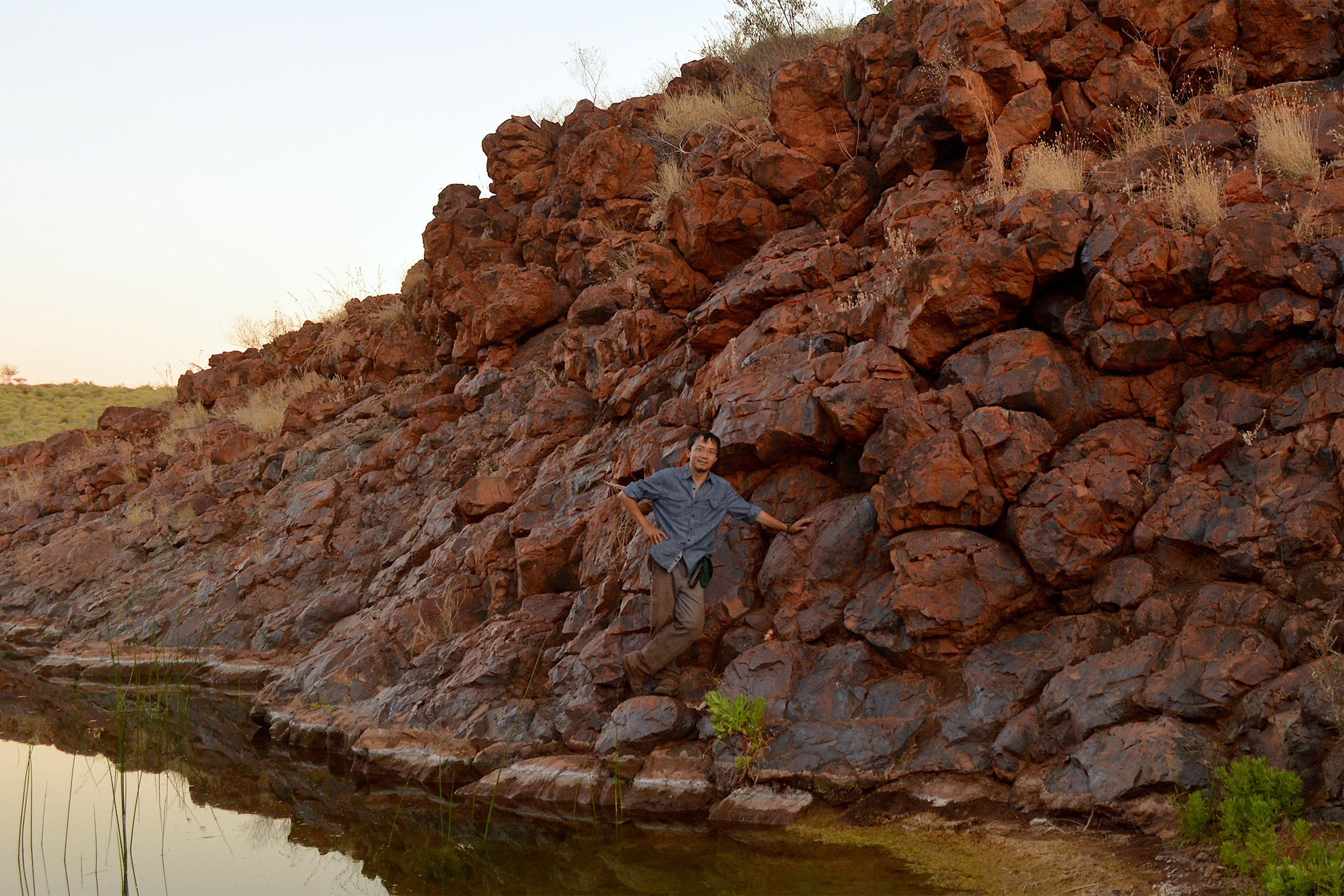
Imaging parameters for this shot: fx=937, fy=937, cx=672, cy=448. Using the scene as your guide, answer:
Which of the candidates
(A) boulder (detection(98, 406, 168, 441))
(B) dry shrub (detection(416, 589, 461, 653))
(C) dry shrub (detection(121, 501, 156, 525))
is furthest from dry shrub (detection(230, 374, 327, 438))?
(B) dry shrub (detection(416, 589, 461, 653))

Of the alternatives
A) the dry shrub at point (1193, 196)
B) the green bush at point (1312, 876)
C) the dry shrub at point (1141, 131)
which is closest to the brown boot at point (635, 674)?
the green bush at point (1312, 876)

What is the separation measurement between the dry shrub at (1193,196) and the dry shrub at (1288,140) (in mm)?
374

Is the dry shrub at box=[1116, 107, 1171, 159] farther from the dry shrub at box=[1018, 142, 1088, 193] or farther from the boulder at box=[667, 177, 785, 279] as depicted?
the boulder at box=[667, 177, 785, 279]

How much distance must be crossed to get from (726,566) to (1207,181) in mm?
4815

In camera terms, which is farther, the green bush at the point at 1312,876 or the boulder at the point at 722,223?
the boulder at the point at 722,223

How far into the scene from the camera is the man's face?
7.45m

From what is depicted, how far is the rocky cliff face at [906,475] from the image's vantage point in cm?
592

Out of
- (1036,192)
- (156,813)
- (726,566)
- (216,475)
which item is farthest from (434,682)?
(216,475)

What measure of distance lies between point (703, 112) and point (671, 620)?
10.0 metres

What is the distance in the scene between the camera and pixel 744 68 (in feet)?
50.4

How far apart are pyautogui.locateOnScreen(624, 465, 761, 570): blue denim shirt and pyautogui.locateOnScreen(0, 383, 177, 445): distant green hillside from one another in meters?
37.3

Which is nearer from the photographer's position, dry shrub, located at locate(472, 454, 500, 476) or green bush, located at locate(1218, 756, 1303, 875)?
green bush, located at locate(1218, 756, 1303, 875)

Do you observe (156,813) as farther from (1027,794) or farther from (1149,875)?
(1149,875)

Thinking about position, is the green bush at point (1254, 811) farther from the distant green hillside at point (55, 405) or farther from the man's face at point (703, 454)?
the distant green hillside at point (55, 405)
